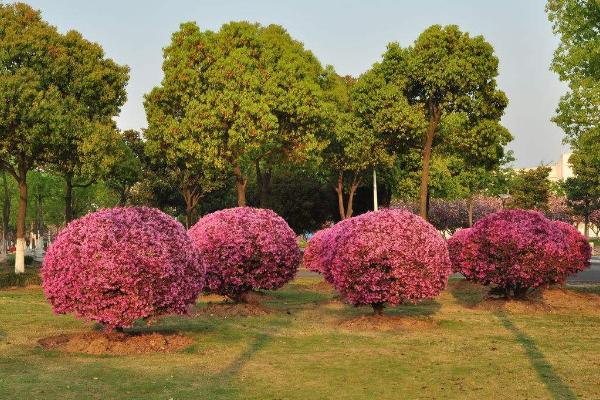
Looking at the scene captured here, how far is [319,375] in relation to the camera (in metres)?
14.5

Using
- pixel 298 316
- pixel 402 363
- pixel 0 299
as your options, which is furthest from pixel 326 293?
pixel 402 363

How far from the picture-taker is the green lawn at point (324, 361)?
13148 millimetres

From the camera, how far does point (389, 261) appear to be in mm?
20531

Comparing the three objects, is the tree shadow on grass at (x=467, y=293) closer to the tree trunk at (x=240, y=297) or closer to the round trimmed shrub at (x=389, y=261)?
the round trimmed shrub at (x=389, y=261)

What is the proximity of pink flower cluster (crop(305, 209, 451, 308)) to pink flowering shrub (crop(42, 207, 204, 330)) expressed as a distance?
16.9ft

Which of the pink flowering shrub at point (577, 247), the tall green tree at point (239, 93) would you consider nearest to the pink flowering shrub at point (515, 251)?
the pink flowering shrub at point (577, 247)

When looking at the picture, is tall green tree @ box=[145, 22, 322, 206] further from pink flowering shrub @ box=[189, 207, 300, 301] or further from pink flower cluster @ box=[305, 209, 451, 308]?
pink flower cluster @ box=[305, 209, 451, 308]

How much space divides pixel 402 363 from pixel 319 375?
2.09 meters

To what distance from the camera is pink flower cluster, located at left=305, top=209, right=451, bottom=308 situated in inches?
809

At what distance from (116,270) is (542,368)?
8.45 m

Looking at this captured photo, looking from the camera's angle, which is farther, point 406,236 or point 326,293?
point 326,293

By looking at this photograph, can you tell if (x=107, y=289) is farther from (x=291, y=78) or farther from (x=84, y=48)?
(x=291, y=78)

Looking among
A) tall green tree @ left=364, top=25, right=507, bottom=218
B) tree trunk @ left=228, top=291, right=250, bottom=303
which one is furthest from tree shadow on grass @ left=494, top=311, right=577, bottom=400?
tall green tree @ left=364, top=25, right=507, bottom=218

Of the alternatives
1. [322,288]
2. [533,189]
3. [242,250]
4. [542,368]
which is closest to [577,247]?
[322,288]
